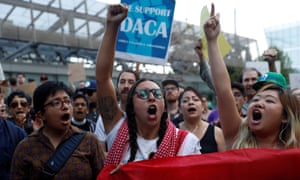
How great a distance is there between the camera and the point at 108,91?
2.47 metres

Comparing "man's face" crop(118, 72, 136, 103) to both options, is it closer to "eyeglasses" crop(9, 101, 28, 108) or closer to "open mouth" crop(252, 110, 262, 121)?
"eyeglasses" crop(9, 101, 28, 108)

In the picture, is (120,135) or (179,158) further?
(120,135)

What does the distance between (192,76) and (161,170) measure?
16598 millimetres

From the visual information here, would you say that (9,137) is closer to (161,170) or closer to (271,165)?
(161,170)

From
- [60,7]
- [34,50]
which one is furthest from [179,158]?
[34,50]

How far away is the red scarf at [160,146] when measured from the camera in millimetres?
2207

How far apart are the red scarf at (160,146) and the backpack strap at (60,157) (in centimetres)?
27

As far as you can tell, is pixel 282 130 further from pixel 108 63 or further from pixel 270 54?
pixel 270 54

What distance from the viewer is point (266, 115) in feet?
6.83

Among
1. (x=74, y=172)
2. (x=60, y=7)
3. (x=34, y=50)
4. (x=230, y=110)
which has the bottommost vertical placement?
(x=74, y=172)

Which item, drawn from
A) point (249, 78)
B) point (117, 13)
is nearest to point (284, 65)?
point (249, 78)

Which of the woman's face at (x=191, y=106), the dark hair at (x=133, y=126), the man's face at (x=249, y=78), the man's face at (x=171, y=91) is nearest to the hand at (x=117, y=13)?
the dark hair at (x=133, y=126)

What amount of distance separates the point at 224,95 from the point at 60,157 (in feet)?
3.53

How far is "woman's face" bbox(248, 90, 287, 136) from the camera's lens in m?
2.07
